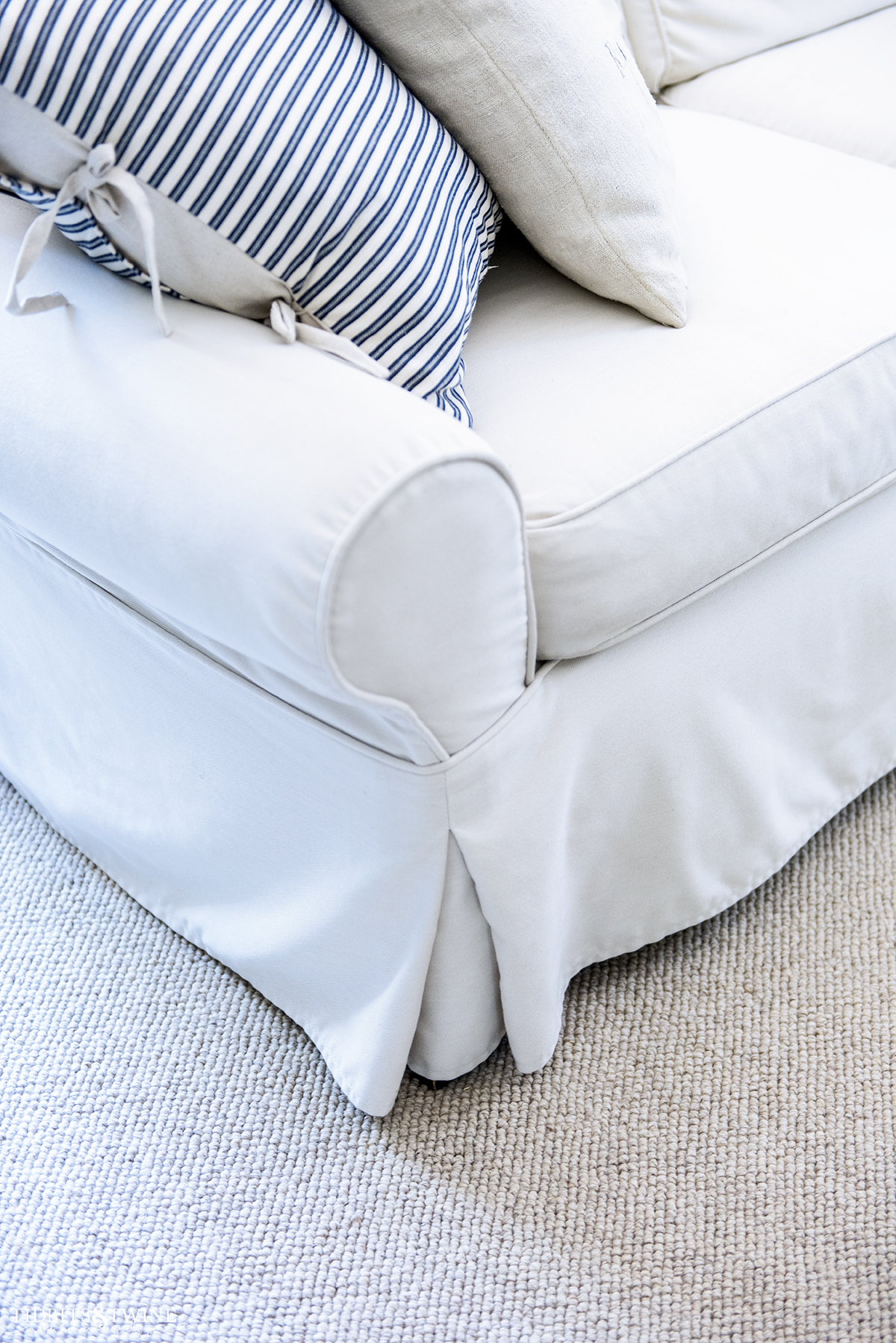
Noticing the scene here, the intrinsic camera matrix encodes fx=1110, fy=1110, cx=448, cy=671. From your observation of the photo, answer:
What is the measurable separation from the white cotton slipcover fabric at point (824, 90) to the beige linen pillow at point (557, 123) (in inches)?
19.0

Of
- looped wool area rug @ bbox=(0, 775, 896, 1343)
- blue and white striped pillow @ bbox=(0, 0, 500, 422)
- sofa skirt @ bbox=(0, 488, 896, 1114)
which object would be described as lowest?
looped wool area rug @ bbox=(0, 775, 896, 1343)

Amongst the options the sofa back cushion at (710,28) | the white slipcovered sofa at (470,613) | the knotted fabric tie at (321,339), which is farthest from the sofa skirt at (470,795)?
the sofa back cushion at (710,28)

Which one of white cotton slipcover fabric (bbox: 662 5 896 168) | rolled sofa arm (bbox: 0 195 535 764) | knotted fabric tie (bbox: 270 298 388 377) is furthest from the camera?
white cotton slipcover fabric (bbox: 662 5 896 168)

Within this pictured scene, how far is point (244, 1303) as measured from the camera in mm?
836

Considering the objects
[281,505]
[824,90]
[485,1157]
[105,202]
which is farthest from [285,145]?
[824,90]

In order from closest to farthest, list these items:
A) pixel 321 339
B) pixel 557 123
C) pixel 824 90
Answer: pixel 321 339, pixel 557 123, pixel 824 90

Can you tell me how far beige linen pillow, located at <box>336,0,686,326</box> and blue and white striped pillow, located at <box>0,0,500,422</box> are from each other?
0.15ft

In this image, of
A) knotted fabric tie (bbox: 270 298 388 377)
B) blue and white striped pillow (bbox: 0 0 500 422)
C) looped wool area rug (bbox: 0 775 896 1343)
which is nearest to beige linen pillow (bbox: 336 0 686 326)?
blue and white striped pillow (bbox: 0 0 500 422)

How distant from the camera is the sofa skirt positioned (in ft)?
2.69

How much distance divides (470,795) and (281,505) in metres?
0.26

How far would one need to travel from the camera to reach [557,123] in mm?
885

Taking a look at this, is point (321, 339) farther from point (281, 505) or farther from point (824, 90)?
point (824, 90)

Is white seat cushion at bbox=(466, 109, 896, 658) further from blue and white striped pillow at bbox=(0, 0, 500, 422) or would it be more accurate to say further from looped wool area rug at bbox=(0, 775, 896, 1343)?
looped wool area rug at bbox=(0, 775, 896, 1343)

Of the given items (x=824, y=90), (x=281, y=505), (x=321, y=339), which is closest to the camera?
(x=281, y=505)
